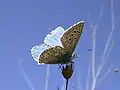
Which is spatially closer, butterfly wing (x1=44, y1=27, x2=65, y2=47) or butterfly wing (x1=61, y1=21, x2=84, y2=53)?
butterfly wing (x1=61, y1=21, x2=84, y2=53)

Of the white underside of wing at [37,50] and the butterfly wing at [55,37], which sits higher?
the butterfly wing at [55,37]

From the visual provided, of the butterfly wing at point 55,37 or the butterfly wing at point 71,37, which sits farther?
the butterfly wing at point 55,37

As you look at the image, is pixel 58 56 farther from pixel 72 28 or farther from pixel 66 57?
pixel 72 28

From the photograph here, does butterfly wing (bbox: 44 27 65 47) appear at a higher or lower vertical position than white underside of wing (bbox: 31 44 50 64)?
higher
